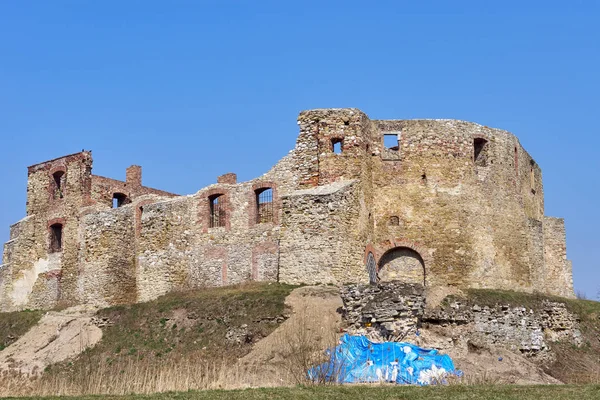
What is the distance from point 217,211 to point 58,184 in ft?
33.8

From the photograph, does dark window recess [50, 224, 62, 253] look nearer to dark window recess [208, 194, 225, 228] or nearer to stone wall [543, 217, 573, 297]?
dark window recess [208, 194, 225, 228]

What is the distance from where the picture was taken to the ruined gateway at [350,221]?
31.7 meters

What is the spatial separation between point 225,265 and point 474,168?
1043 cm

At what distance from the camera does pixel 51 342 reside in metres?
33.3

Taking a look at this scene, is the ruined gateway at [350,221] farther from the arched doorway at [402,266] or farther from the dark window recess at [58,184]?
the dark window recess at [58,184]

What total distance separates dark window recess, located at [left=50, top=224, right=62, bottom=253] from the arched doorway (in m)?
16.2

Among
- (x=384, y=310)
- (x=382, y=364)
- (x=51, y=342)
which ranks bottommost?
(x=382, y=364)

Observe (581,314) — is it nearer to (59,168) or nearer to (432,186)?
(432,186)

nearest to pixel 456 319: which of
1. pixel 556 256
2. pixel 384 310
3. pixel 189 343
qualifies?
pixel 384 310

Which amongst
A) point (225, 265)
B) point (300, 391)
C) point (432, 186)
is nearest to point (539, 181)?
point (432, 186)

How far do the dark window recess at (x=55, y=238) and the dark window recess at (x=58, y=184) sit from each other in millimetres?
1456

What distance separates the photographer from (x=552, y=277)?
3978 centimetres

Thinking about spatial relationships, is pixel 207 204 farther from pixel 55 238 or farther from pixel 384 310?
pixel 384 310

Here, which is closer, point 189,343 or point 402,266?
point 189,343
